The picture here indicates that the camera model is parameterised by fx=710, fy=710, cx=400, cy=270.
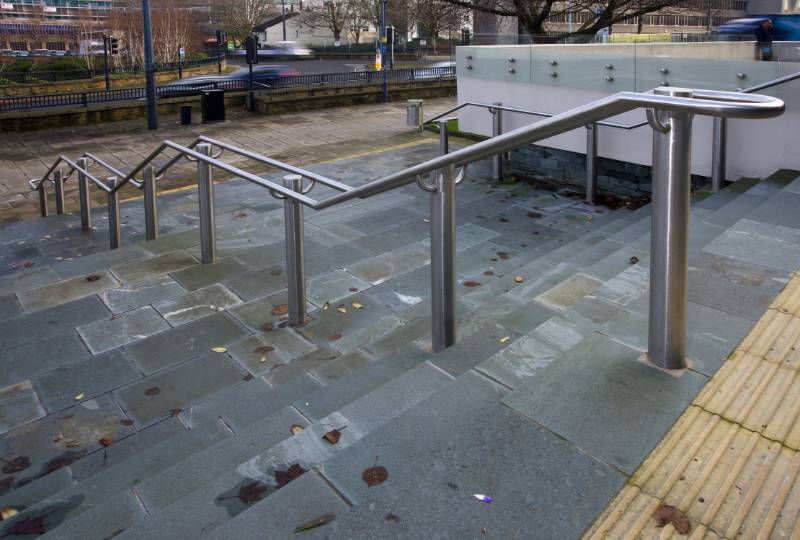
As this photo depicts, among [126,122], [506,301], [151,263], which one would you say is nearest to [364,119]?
[126,122]

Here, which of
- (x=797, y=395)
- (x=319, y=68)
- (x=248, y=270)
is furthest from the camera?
(x=319, y=68)

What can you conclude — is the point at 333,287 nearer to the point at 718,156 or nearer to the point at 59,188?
the point at 718,156

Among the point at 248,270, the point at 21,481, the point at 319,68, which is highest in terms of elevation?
the point at 319,68

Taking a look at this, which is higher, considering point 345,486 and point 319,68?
point 319,68

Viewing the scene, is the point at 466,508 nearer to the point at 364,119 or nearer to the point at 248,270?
the point at 248,270

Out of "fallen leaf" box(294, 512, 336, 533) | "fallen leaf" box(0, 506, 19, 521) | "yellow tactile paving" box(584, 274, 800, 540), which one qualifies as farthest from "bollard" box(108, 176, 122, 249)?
Result: "yellow tactile paving" box(584, 274, 800, 540)

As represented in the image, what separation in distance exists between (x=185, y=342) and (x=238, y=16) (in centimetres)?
7517

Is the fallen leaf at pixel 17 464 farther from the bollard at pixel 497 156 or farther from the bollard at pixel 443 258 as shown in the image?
the bollard at pixel 497 156

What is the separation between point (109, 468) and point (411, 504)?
1.68 m

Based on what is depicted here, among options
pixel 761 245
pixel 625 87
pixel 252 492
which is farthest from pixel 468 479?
pixel 625 87

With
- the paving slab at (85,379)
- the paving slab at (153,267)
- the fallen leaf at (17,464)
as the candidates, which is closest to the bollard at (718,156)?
the paving slab at (153,267)

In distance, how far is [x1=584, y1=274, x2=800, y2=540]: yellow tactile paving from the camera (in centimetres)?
181

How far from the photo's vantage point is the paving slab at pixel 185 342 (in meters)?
4.21

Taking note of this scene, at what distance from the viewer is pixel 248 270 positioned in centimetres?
566
